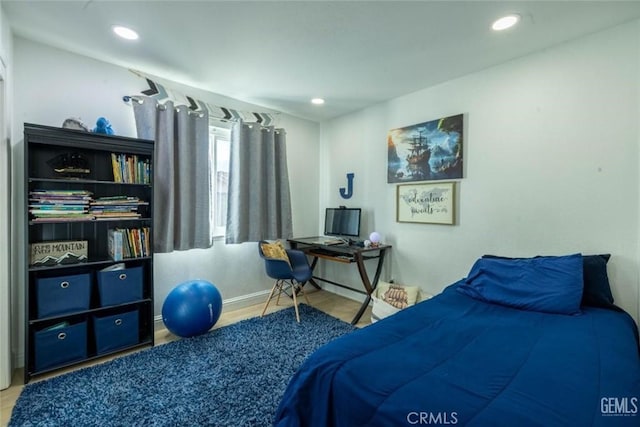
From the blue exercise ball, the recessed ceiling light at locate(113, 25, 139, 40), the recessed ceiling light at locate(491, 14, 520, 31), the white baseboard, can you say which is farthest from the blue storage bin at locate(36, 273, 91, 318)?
the recessed ceiling light at locate(491, 14, 520, 31)

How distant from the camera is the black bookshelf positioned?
84.8 inches

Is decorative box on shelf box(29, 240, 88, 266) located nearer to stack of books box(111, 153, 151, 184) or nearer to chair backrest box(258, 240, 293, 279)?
stack of books box(111, 153, 151, 184)

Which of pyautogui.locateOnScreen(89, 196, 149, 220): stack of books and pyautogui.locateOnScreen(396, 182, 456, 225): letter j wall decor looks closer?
pyautogui.locateOnScreen(89, 196, 149, 220): stack of books

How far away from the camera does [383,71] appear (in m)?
2.76

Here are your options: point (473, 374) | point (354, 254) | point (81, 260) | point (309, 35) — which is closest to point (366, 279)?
point (354, 254)

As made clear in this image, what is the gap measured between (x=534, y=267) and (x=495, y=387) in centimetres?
136

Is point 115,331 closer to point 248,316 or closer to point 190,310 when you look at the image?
point 190,310

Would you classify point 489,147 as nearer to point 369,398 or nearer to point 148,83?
point 369,398

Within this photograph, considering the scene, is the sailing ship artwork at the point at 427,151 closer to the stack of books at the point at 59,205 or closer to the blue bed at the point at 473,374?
the blue bed at the point at 473,374

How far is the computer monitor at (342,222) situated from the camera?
367 centimetres

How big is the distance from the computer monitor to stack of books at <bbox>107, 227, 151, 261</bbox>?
212 cm

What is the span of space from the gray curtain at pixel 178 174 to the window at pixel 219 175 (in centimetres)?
15

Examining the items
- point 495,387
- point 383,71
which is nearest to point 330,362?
point 495,387

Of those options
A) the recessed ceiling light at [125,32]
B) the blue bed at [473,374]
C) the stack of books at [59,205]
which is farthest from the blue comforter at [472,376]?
the recessed ceiling light at [125,32]
